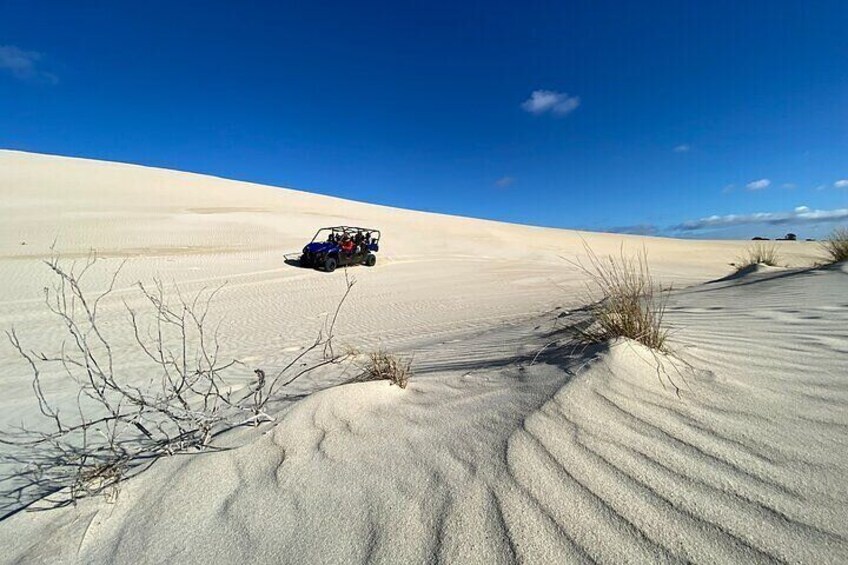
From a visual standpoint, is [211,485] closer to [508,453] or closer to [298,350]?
[508,453]

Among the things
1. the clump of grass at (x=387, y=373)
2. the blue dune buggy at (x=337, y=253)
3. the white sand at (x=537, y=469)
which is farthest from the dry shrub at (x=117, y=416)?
the blue dune buggy at (x=337, y=253)

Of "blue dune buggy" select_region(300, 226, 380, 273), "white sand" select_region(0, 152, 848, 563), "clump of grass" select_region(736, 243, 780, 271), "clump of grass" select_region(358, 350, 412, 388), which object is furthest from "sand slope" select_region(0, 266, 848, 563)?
"blue dune buggy" select_region(300, 226, 380, 273)

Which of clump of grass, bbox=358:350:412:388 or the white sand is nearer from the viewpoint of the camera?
the white sand

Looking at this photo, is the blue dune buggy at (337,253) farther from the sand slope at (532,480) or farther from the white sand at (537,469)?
the sand slope at (532,480)

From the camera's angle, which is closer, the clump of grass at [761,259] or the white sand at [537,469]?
the white sand at [537,469]

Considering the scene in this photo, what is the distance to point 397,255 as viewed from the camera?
18906 mm

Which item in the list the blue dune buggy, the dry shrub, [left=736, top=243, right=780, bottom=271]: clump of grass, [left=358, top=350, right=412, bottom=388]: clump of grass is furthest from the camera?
the blue dune buggy

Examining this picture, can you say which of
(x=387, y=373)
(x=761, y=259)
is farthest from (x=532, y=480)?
(x=761, y=259)

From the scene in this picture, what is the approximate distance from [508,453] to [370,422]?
32.5 inches

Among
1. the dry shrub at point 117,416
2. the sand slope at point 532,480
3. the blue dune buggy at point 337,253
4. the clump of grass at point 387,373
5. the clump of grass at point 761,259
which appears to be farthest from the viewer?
the blue dune buggy at point 337,253

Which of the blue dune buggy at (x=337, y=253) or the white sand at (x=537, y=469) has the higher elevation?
the blue dune buggy at (x=337, y=253)

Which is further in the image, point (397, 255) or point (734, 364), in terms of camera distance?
point (397, 255)

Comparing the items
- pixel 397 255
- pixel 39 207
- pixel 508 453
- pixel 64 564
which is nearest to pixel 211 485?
pixel 64 564

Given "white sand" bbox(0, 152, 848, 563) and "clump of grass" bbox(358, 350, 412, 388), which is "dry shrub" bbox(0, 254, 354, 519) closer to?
"white sand" bbox(0, 152, 848, 563)
